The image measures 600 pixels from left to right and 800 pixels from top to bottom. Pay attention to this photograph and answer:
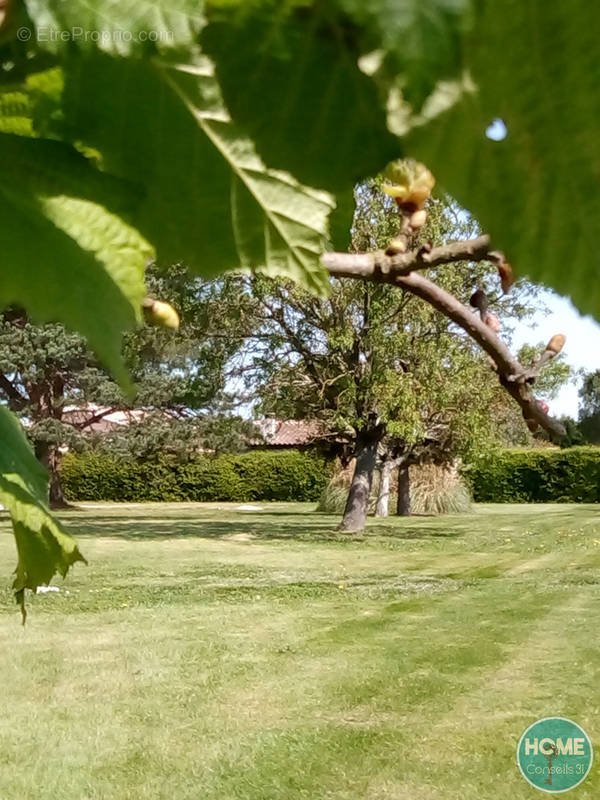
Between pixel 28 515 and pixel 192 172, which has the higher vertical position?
pixel 192 172

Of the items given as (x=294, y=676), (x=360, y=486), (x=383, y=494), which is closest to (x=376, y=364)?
(x=360, y=486)

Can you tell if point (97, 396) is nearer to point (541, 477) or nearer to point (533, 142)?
point (541, 477)

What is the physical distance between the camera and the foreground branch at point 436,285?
29.4 inches

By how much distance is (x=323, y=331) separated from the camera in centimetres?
1545

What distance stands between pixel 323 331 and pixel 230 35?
15254mm

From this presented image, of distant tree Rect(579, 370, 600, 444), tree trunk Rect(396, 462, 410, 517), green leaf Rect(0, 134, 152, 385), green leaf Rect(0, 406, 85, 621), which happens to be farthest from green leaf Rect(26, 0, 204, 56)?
A: tree trunk Rect(396, 462, 410, 517)

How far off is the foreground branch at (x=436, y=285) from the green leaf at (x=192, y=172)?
0.27 m

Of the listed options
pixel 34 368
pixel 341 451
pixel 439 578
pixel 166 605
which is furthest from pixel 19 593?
pixel 34 368

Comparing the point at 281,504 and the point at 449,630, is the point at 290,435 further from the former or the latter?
the point at 449,630

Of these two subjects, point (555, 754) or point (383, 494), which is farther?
point (383, 494)

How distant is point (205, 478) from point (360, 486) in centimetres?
1098

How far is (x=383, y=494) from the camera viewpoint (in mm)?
20281

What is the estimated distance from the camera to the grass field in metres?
5.12

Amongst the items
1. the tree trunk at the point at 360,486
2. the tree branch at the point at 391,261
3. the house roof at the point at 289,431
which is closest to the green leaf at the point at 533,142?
the tree branch at the point at 391,261
